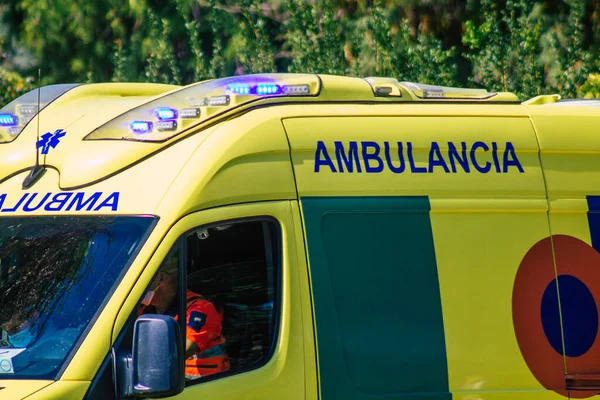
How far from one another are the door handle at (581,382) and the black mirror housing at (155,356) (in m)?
1.85

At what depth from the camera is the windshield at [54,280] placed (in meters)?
4.08

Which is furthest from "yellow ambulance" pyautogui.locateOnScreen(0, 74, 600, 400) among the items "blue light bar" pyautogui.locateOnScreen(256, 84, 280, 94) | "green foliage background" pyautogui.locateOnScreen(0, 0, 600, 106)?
"green foliage background" pyautogui.locateOnScreen(0, 0, 600, 106)

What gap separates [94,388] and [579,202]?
232 cm

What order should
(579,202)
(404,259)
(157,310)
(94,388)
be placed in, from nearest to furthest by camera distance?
(94,388)
(157,310)
(404,259)
(579,202)

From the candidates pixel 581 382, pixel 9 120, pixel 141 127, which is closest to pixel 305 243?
pixel 141 127

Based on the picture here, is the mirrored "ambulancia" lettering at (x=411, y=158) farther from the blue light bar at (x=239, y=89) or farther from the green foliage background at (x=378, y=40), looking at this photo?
the green foliage background at (x=378, y=40)

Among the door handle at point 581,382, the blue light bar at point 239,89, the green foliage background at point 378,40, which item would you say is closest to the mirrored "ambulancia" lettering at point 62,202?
the blue light bar at point 239,89

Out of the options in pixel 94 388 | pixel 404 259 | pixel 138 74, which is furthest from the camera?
pixel 138 74

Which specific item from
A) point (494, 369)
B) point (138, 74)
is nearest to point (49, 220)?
point (494, 369)

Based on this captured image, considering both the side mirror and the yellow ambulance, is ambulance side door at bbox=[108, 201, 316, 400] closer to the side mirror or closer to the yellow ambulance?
the yellow ambulance

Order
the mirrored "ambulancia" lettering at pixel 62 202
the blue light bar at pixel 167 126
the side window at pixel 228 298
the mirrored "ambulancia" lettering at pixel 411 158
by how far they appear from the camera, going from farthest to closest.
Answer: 1. the mirrored "ambulancia" lettering at pixel 411 158
2. the blue light bar at pixel 167 126
3. the mirrored "ambulancia" lettering at pixel 62 202
4. the side window at pixel 228 298

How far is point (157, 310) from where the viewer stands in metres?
4.33

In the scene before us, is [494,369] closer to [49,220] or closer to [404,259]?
[404,259]

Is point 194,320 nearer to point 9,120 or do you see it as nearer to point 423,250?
point 423,250
